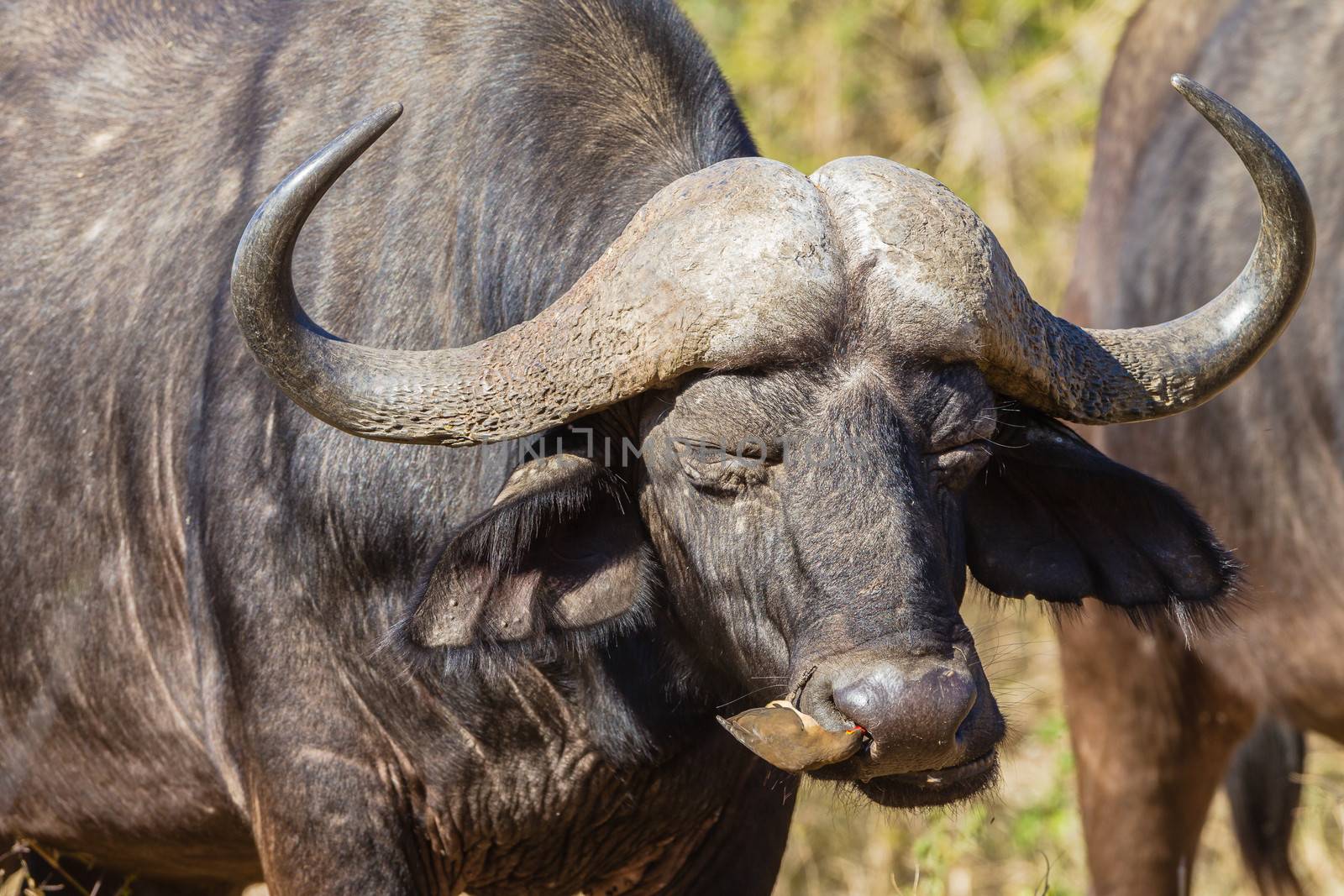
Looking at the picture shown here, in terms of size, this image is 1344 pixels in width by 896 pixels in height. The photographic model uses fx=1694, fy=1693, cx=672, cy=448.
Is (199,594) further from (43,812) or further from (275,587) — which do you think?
(43,812)

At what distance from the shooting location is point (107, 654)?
3443mm

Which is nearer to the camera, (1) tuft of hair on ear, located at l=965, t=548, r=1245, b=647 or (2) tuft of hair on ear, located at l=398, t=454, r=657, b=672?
(2) tuft of hair on ear, located at l=398, t=454, r=657, b=672

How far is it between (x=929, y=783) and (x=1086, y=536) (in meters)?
0.73

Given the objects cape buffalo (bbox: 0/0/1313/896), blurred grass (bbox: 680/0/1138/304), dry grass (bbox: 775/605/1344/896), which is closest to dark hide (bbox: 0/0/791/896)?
cape buffalo (bbox: 0/0/1313/896)

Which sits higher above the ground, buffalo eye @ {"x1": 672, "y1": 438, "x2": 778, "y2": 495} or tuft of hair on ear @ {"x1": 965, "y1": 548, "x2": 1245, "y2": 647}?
buffalo eye @ {"x1": 672, "y1": 438, "x2": 778, "y2": 495}

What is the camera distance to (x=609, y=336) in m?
2.66

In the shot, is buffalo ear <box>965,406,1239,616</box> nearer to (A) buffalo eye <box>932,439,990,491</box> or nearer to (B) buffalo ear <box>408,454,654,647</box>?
(A) buffalo eye <box>932,439,990,491</box>

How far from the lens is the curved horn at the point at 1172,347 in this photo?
109 inches

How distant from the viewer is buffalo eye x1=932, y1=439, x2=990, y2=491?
8.96 feet

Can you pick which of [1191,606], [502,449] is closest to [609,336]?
[502,449]

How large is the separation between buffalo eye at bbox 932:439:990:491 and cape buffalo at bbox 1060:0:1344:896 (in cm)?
178

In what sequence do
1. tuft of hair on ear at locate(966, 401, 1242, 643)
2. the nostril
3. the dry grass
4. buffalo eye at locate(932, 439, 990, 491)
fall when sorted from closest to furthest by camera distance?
the nostril → buffalo eye at locate(932, 439, 990, 491) → tuft of hair on ear at locate(966, 401, 1242, 643) → the dry grass

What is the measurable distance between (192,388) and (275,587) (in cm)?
45

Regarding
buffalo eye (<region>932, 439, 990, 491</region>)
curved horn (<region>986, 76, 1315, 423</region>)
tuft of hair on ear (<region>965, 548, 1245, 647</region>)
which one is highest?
curved horn (<region>986, 76, 1315, 423</region>)
